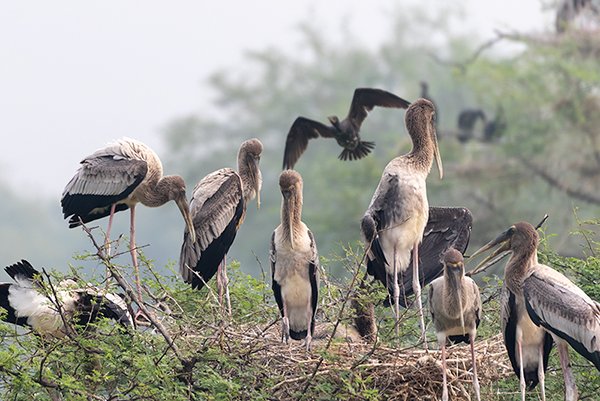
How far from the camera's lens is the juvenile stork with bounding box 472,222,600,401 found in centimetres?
710

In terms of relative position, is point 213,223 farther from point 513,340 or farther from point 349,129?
point 349,129

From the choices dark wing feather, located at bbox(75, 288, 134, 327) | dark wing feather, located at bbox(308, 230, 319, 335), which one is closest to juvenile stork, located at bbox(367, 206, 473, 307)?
dark wing feather, located at bbox(308, 230, 319, 335)

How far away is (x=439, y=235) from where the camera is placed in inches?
352

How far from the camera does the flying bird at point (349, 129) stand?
1105 centimetres

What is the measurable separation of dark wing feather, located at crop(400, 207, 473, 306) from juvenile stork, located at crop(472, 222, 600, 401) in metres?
1.07

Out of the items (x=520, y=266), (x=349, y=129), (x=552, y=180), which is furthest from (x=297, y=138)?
(x=552, y=180)

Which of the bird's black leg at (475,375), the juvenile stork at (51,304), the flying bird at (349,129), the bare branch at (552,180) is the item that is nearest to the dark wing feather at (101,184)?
the juvenile stork at (51,304)

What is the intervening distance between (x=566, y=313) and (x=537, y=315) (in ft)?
0.57

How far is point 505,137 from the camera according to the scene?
880 inches

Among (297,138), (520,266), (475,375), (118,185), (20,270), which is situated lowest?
(475,375)

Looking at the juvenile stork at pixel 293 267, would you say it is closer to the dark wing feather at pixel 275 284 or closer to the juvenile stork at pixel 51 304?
the dark wing feather at pixel 275 284

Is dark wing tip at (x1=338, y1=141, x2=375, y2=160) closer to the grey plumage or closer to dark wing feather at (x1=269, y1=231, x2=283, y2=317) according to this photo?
the grey plumage

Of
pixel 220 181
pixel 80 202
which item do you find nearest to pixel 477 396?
pixel 220 181

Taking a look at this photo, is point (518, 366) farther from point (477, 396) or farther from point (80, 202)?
point (80, 202)
